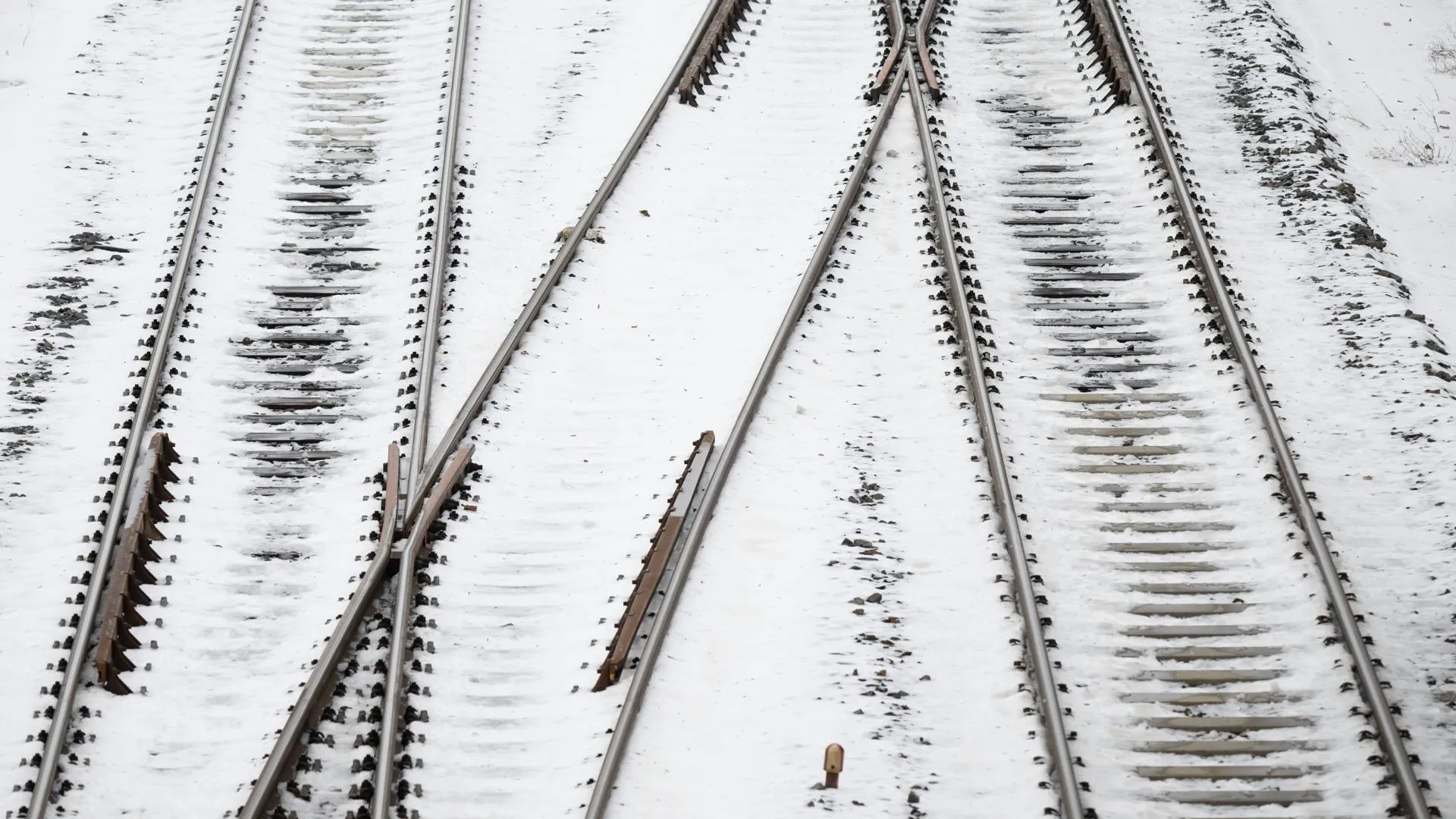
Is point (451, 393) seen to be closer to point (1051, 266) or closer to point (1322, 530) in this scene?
point (1051, 266)

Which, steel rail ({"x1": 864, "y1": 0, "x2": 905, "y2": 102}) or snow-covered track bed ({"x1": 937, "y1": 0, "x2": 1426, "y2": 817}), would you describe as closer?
snow-covered track bed ({"x1": 937, "y1": 0, "x2": 1426, "y2": 817})

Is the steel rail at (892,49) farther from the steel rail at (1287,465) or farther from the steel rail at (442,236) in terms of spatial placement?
the steel rail at (442,236)

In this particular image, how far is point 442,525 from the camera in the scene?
820 cm

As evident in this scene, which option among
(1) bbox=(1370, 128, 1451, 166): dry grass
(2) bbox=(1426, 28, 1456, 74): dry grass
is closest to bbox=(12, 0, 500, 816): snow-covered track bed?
(1) bbox=(1370, 128, 1451, 166): dry grass

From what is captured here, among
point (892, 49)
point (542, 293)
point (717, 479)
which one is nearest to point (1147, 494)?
point (717, 479)

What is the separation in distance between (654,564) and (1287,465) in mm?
4031

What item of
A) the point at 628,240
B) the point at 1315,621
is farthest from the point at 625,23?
the point at 1315,621

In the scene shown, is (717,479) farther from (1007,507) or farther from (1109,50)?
(1109,50)

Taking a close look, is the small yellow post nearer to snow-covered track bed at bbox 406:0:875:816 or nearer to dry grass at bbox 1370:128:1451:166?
snow-covered track bed at bbox 406:0:875:816

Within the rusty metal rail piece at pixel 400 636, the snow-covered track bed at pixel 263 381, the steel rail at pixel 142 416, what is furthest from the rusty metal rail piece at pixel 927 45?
the steel rail at pixel 142 416

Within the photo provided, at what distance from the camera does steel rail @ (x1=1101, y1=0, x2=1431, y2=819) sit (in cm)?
662

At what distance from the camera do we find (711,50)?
506 inches

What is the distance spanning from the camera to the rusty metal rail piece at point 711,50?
40.5 feet

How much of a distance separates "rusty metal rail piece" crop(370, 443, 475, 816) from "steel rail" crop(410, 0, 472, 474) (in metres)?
0.28
